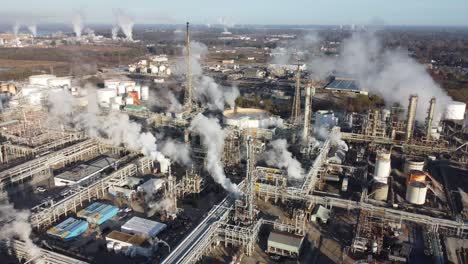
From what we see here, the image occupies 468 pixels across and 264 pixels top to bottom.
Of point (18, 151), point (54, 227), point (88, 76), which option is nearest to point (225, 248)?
point (54, 227)

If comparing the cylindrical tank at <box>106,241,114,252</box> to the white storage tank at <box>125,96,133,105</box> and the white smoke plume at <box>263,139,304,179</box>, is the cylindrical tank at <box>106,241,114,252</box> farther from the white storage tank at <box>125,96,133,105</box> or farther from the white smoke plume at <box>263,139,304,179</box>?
the white storage tank at <box>125,96,133,105</box>

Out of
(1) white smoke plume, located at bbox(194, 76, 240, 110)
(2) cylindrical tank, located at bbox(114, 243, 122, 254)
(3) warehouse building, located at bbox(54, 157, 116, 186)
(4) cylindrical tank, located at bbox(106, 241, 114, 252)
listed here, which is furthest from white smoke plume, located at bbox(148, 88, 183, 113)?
(2) cylindrical tank, located at bbox(114, 243, 122, 254)

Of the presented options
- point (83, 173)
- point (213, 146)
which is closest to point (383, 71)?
point (213, 146)

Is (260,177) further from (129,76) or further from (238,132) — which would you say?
(129,76)

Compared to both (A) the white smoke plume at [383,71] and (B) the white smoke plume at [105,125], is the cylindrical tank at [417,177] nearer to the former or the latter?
(A) the white smoke plume at [383,71]

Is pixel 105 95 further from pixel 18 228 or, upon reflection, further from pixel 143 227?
pixel 143 227

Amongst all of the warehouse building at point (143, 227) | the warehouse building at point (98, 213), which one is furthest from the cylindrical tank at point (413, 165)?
the warehouse building at point (98, 213)
